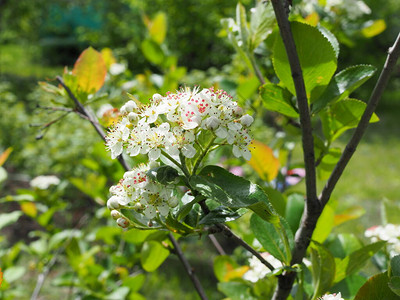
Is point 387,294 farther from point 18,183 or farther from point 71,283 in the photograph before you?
point 18,183

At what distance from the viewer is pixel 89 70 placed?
89cm

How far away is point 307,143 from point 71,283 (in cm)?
111

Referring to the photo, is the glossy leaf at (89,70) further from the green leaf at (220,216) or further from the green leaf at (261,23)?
the green leaf at (220,216)

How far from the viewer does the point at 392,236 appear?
89cm

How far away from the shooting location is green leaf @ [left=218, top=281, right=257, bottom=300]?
2.86 ft

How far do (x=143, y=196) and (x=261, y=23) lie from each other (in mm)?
415

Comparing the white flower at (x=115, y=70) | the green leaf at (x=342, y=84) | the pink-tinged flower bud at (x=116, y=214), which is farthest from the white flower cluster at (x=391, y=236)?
the white flower at (x=115, y=70)

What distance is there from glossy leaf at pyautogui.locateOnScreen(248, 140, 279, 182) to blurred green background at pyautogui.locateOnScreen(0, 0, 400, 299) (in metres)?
0.13

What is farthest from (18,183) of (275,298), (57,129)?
(275,298)

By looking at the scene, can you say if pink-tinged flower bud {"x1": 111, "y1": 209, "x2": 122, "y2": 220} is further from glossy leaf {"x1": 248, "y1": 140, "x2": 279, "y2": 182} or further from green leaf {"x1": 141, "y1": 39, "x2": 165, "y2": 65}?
green leaf {"x1": 141, "y1": 39, "x2": 165, "y2": 65}

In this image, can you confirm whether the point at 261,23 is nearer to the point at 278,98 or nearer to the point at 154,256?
the point at 278,98

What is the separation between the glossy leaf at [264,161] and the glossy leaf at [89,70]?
0.37 metres

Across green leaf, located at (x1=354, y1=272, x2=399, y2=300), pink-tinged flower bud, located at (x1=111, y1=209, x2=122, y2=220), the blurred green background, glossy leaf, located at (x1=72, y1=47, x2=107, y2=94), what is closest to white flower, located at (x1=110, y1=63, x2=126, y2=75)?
the blurred green background

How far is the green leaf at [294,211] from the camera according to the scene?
854 mm
